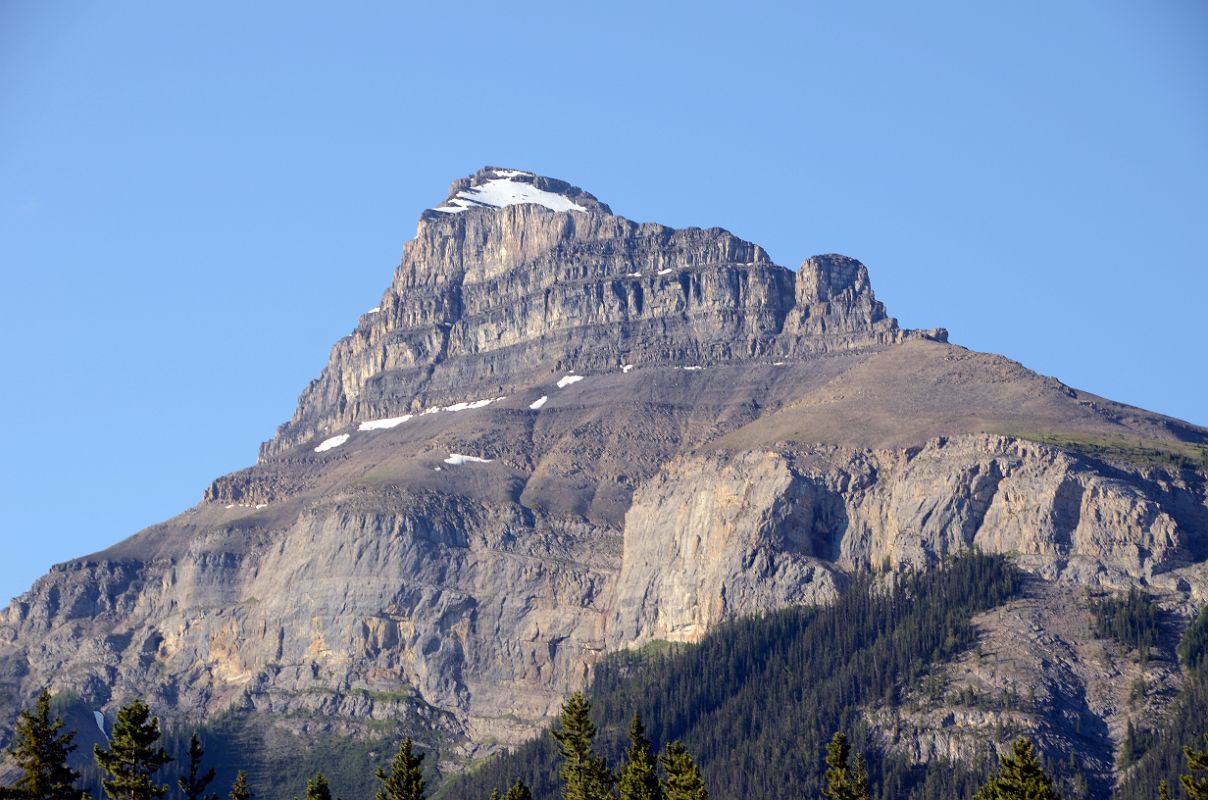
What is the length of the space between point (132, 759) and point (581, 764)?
3799 cm

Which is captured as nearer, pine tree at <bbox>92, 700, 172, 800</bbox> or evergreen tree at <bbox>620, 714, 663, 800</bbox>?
pine tree at <bbox>92, 700, 172, 800</bbox>

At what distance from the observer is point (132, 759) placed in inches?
4574

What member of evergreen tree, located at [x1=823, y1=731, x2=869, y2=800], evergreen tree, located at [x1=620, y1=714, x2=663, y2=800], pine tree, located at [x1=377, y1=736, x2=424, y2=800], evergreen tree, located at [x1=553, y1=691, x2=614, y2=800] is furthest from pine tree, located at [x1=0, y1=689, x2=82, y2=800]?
evergreen tree, located at [x1=823, y1=731, x2=869, y2=800]

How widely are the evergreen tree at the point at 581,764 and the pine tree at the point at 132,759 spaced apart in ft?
113

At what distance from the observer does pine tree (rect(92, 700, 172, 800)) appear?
114875mm

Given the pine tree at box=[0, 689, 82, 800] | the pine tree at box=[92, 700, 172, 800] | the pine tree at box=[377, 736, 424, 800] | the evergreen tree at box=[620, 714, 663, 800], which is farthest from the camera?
the pine tree at box=[377, 736, 424, 800]

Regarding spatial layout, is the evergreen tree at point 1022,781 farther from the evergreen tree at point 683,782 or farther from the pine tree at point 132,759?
the pine tree at point 132,759

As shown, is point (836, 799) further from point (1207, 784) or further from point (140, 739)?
point (140, 739)

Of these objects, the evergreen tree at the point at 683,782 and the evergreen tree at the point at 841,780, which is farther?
the evergreen tree at the point at 841,780

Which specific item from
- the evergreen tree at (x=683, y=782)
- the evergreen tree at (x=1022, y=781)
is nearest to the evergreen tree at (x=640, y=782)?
the evergreen tree at (x=683, y=782)

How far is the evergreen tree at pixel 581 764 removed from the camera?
143m

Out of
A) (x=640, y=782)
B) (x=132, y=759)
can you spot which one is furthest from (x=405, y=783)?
(x=132, y=759)

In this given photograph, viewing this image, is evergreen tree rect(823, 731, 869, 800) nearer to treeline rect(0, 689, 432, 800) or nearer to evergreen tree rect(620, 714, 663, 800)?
evergreen tree rect(620, 714, 663, 800)

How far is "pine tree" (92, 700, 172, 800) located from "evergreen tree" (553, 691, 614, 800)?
3434 cm
